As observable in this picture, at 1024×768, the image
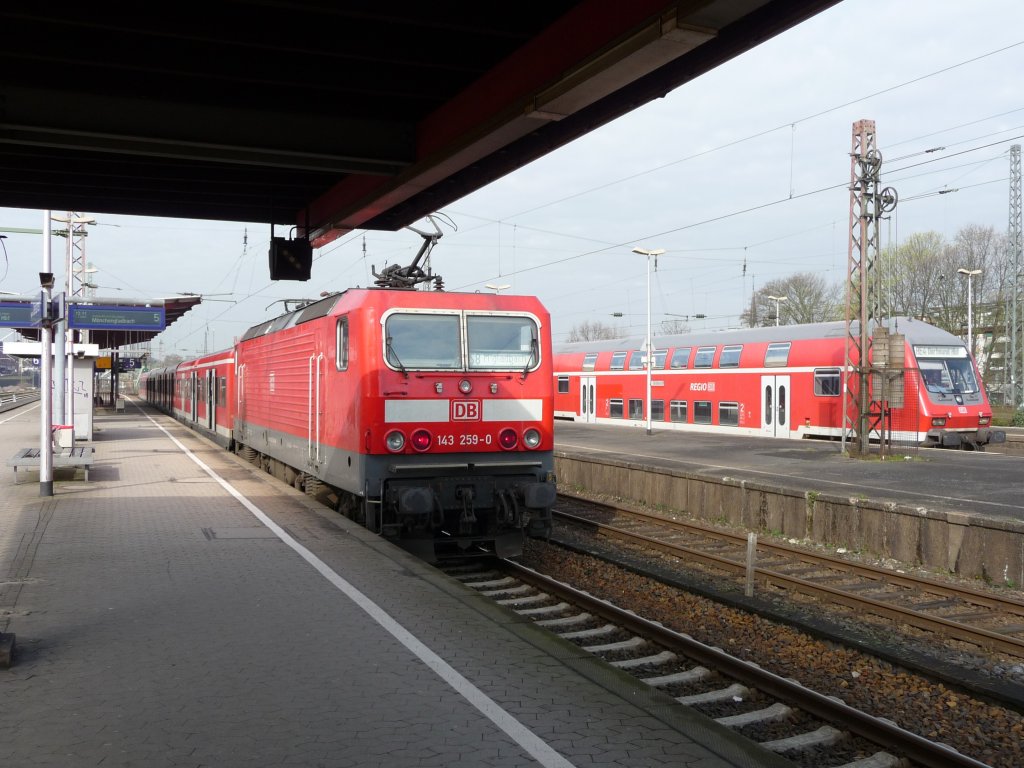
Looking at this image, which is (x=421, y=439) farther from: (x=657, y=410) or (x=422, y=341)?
(x=657, y=410)

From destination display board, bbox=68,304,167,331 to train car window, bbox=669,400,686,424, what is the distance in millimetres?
18180

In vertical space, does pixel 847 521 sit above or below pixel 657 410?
below

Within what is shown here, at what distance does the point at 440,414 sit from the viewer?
31.5 ft

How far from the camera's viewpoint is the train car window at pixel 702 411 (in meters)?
30.2

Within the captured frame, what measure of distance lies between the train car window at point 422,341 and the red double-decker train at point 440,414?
0.04 ft

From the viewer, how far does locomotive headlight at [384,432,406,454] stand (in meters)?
9.32

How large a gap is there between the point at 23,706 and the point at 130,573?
358 centimetres

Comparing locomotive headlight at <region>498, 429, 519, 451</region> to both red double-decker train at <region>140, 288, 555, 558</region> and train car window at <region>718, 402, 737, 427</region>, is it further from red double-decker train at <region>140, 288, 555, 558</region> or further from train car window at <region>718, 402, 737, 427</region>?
train car window at <region>718, 402, 737, 427</region>

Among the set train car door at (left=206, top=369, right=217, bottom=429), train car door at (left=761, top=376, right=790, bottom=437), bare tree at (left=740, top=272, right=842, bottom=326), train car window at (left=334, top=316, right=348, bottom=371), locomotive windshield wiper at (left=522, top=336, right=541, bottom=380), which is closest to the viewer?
train car window at (left=334, top=316, right=348, bottom=371)

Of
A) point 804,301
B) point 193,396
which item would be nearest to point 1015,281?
point 804,301

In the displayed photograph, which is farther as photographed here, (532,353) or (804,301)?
(804,301)

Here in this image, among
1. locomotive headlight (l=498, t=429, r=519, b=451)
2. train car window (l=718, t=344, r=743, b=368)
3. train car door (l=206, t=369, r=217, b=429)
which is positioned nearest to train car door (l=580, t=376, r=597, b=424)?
train car window (l=718, t=344, r=743, b=368)

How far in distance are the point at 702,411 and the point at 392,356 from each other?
73.4 feet

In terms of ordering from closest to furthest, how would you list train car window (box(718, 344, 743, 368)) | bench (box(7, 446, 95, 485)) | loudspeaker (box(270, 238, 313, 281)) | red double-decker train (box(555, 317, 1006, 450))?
loudspeaker (box(270, 238, 313, 281))
bench (box(7, 446, 95, 485))
red double-decker train (box(555, 317, 1006, 450))
train car window (box(718, 344, 743, 368))
